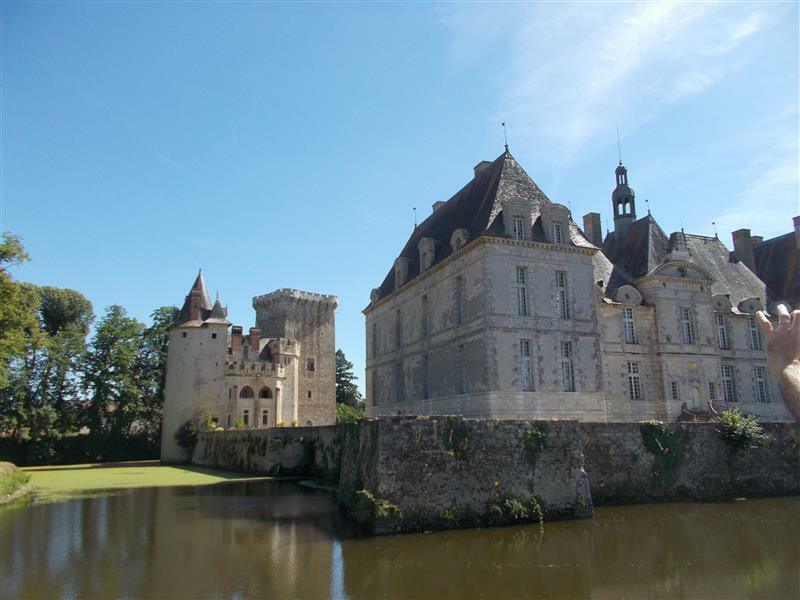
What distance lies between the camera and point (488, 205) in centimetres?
2477

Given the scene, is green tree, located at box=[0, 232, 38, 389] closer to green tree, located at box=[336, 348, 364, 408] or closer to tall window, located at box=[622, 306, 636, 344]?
tall window, located at box=[622, 306, 636, 344]

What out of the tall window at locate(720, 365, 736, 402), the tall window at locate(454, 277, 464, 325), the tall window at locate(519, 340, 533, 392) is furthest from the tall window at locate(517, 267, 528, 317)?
the tall window at locate(720, 365, 736, 402)

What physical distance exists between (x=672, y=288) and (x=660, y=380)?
429 centimetres

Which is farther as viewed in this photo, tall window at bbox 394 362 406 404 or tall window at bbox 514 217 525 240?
tall window at bbox 394 362 406 404

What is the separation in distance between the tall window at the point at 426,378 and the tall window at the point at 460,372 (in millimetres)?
2816

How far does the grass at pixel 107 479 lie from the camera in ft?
71.8

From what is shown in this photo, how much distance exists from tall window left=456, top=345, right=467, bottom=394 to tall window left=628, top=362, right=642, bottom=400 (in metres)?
8.17

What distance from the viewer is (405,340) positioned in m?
30.2

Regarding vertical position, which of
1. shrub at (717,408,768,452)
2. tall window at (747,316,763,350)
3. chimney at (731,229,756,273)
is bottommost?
shrub at (717,408,768,452)

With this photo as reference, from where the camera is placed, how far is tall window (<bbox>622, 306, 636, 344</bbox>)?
27.6m

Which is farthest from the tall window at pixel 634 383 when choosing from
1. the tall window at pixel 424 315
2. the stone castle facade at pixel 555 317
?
the tall window at pixel 424 315

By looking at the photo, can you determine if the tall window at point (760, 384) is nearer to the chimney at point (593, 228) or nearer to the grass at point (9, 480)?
the chimney at point (593, 228)

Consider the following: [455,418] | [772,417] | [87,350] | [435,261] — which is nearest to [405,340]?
[435,261]

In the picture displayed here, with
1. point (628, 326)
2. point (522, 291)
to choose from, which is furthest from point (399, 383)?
point (628, 326)
